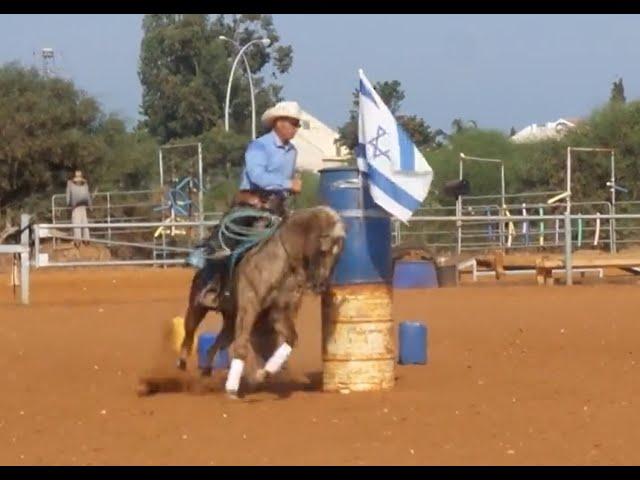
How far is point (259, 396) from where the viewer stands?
10.6 metres

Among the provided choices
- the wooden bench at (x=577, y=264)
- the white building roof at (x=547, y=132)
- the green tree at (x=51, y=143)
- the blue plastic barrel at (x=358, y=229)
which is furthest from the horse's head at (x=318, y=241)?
the white building roof at (x=547, y=132)

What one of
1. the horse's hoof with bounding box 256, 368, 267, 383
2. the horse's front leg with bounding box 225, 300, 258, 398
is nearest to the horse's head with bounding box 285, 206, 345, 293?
the horse's front leg with bounding box 225, 300, 258, 398

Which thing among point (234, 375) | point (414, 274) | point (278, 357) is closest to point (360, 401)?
point (278, 357)

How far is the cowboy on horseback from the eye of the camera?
35.5ft

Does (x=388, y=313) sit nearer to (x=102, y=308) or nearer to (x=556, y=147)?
(x=102, y=308)

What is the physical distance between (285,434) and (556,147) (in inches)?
1599

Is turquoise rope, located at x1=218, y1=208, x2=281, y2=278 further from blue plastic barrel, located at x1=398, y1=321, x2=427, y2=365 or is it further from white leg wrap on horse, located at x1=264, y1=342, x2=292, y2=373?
blue plastic barrel, located at x1=398, y1=321, x2=427, y2=365

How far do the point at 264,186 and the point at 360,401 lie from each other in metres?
1.85

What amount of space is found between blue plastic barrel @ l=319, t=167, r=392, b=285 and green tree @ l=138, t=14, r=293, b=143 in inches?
2145

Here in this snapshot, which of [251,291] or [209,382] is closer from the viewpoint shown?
[251,291]

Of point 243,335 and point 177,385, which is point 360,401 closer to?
point 243,335

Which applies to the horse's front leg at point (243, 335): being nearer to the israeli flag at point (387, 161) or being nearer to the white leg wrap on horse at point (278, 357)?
the white leg wrap on horse at point (278, 357)

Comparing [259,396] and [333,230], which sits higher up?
[333,230]
